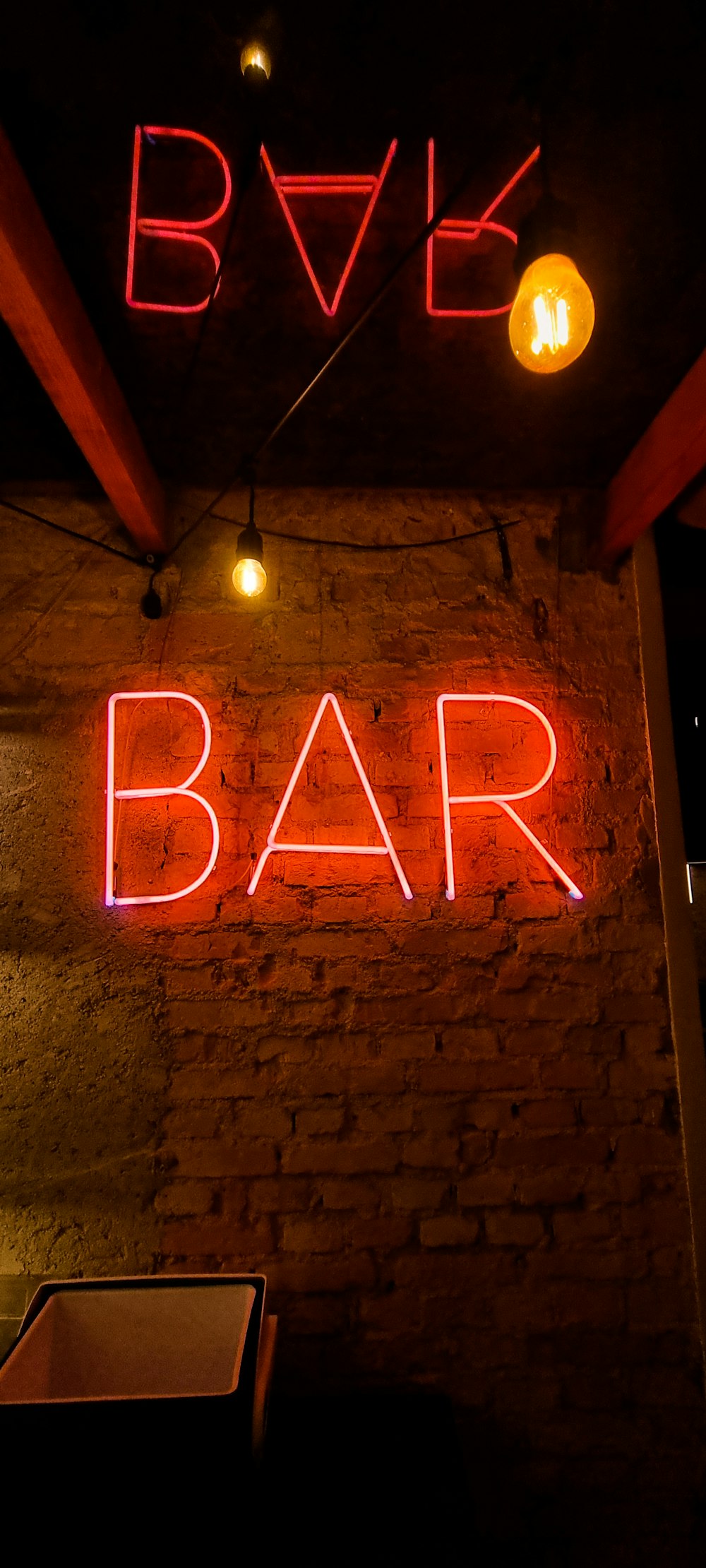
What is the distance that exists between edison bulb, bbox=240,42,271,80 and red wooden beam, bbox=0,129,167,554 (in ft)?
1.62

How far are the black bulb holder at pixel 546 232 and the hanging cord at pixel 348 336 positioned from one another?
14cm

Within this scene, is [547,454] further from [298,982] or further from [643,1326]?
[643,1326]

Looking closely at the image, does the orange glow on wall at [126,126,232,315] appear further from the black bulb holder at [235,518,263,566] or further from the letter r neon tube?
the letter r neon tube

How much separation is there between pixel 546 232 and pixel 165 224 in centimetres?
92

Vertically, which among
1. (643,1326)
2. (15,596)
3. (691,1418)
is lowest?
(691,1418)

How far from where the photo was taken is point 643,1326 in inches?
88.2

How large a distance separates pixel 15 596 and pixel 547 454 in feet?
6.06

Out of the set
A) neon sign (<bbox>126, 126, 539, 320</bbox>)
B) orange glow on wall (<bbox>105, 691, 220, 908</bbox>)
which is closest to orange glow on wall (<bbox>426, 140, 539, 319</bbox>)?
neon sign (<bbox>126, 126, 539, 320</bbox>)

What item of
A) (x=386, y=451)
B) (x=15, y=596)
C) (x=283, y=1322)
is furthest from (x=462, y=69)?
(x=283, y=1322)

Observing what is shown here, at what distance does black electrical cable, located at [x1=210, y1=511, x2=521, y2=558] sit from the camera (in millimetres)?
2707

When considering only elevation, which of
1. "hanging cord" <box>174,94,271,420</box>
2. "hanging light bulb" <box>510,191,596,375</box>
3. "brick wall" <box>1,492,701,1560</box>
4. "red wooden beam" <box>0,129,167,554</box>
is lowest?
"brick wall" <box>1,492,701,1560</box>

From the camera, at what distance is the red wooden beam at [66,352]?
158cm

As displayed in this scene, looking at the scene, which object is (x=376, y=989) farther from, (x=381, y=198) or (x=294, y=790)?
(x=381, y=198)

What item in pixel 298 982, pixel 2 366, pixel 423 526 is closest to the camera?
pixel 2 366
